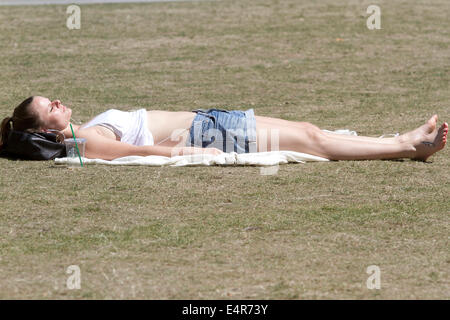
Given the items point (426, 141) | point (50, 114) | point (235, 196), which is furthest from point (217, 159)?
point (426, 141)

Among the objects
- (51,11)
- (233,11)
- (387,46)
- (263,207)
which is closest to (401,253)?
(263,207)

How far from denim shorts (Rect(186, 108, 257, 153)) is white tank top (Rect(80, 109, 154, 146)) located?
15.1 inches

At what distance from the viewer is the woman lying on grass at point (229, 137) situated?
654cm

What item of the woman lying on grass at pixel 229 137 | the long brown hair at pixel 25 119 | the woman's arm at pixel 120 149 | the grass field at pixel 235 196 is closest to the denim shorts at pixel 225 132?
the woman lying on grass at pixel 229 137

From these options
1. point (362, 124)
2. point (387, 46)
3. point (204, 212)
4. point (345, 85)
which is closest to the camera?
point (204, 212)

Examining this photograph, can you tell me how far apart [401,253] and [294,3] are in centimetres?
1126

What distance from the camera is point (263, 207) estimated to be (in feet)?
17.8

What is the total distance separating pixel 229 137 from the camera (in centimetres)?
659

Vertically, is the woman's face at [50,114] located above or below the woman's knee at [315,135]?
above

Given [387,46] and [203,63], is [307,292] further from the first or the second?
[387,46]

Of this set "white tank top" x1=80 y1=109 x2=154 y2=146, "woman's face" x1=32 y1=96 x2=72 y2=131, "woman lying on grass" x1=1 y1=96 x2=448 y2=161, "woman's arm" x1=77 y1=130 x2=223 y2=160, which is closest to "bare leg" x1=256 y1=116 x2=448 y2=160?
"woman lying on grass" x1=1 y1=96 x2=448 y2=161

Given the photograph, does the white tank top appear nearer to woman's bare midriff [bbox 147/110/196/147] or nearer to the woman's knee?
woman's bare midriff [bbox 147/110/196/147]

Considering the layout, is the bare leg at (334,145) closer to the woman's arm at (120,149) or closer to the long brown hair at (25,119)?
the woman's arm at (120,149)

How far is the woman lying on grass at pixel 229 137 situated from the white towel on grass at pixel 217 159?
2.1 inches
